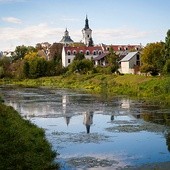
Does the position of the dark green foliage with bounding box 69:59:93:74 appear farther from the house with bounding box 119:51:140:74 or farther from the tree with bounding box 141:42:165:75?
the tree with bounding box 141:42:165:75

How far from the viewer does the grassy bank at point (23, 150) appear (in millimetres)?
13569

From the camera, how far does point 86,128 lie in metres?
23.2

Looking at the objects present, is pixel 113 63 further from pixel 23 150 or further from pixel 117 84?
pixel 23 150

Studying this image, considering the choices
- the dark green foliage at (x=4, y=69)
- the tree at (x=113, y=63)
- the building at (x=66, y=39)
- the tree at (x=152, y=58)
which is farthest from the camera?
the building at (x=66, y=39)

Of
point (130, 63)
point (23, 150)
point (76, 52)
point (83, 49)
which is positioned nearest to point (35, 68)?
point (76, 52)

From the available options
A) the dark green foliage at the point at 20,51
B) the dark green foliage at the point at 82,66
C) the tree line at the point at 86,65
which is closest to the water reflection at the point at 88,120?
the tree line at the point at 86,65

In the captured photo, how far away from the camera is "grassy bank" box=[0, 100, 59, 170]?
534 inches

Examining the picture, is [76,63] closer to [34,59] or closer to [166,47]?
[34,59]

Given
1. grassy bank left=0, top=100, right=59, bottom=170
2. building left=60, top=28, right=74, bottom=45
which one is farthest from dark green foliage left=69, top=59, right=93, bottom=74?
building left=60, top=28, right=74, bottom=45

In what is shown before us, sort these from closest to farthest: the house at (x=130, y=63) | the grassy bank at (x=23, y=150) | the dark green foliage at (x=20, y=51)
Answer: the grassy bank at (x=23, y=150) < the house at (x=130, y=63) < the dark green foliage at (x=20, y=51)

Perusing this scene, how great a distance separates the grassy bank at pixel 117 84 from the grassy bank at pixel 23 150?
21.0 metres

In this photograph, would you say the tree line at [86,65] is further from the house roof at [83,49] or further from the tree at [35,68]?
the house roof at [83,49]

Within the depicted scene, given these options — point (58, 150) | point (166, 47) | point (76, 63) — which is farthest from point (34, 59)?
point (58, 150)

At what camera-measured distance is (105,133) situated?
21.4 meters
